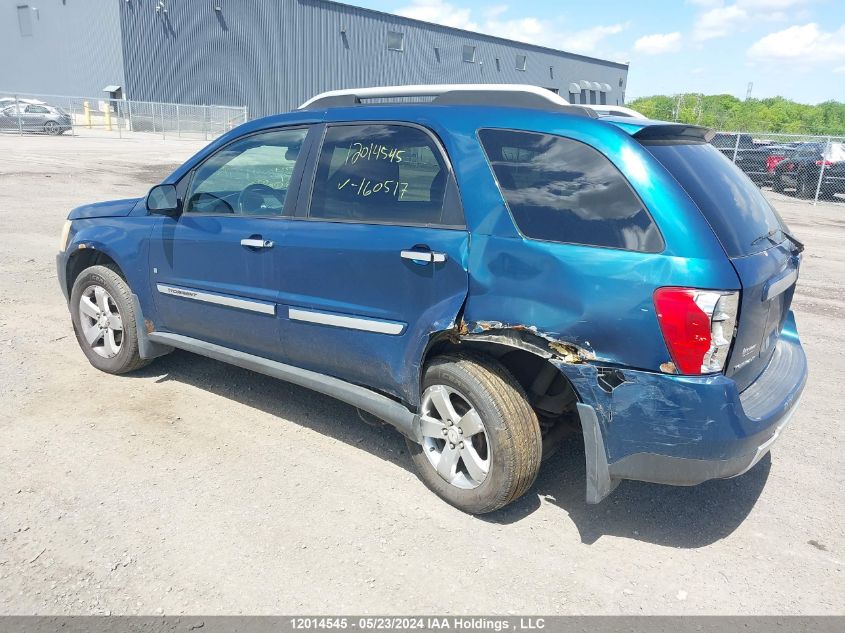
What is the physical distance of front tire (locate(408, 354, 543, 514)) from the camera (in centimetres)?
305

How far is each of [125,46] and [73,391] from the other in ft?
111

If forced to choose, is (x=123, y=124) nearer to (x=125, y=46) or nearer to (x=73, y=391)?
(x=125, y=46)

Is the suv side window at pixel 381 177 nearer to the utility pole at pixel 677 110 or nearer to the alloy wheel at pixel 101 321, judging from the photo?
the alloy wheel at pixel 101 321

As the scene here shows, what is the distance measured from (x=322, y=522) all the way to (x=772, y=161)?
2132 centimetres

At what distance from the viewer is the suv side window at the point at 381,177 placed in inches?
129

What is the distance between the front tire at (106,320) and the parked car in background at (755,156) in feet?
65.2

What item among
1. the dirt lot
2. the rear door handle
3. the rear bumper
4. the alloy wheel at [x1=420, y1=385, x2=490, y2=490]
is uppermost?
the rear door handle

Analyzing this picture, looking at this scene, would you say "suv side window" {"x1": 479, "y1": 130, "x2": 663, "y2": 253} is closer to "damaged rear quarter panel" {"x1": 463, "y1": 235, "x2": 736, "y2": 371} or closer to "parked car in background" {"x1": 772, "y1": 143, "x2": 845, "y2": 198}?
"damaged rear quarter panel" {"x1": 463, "y1": 235, "x2": 736, "y2": 371}

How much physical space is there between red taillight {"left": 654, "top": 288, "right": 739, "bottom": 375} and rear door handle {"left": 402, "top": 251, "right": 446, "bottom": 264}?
38.3 inches

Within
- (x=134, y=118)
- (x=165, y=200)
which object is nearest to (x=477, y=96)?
(x=165, y=200)

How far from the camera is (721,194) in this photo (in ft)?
9.79

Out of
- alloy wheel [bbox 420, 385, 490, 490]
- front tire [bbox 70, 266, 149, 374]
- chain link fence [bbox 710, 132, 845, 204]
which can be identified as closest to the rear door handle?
alloy wheel [bbox 420, 385, 490, 490]

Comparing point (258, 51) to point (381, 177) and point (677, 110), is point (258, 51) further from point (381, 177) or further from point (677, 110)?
point (381, 177)

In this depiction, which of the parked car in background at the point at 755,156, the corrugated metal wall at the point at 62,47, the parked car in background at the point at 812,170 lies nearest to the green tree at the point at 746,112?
the parked car in background at the point at 755,156
